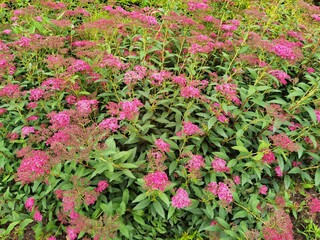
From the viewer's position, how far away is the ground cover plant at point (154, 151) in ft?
9.00

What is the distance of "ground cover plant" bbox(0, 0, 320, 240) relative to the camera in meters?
2.74

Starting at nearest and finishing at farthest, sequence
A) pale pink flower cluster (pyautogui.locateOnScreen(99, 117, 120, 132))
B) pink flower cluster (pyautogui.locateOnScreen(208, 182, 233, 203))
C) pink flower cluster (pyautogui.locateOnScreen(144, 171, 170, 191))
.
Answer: pink flower cluster (pyautogui.locateOnScreen(144, 171, 170, 191)), pink flower cluster (pyautogui.locateOnScreen(208, 182, 233, 203)), pale pink flower cluster (pyautogui.locateOnScreen(99, 117, 120, 132))

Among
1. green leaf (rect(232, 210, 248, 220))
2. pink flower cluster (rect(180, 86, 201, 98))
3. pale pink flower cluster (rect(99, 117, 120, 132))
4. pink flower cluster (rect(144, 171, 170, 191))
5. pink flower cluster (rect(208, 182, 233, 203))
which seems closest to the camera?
pink flower cluster (rect(144, 171, 170, 191))

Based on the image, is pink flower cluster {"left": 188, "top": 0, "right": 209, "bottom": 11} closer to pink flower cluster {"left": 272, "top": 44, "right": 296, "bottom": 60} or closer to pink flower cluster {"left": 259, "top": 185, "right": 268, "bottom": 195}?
pink flower cluster {"left": 272, "top": 44, "right": 296, "bottom": 60}

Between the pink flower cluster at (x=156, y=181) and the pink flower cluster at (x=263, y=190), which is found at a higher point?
the pink flower cluster at (x=156, y=181)

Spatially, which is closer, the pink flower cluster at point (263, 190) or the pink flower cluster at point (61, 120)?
the pink flower cluster at point (61, 120)

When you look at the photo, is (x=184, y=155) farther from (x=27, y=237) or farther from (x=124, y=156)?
(x=27, y=237)

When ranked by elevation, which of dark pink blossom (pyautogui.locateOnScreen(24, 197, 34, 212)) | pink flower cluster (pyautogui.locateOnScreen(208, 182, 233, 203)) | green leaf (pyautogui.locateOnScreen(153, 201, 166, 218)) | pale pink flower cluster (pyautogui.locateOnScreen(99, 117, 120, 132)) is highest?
pale pink flower cluster (pyautogui.locateOnScreen(99, 117, 120, 132))

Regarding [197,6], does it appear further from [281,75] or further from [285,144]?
[285,144]

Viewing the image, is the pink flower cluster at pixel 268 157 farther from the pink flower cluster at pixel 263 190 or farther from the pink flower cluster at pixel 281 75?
the pink flower cluster at pixel 281 75

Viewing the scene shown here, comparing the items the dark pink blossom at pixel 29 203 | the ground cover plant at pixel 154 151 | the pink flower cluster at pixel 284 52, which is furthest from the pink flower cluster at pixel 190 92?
the dark pink blossom at pixel 29 203

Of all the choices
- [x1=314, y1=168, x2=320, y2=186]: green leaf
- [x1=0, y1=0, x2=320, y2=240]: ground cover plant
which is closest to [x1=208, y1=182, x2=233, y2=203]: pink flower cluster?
[x1=0, y1=0, x2=320, y2=240]: ground cover plant

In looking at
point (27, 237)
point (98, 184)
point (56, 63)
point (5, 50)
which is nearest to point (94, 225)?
point (98, 184)

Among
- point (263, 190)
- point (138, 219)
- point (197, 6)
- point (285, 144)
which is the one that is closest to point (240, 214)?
point (263, 190)
